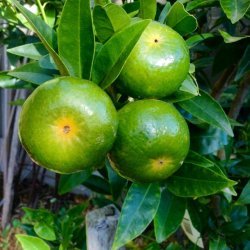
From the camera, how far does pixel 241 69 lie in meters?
0.81

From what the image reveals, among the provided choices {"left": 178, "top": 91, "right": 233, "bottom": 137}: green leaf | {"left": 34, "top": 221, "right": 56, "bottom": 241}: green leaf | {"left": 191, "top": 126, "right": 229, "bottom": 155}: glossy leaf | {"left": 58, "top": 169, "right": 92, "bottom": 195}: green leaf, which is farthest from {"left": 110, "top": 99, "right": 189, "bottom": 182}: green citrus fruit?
{"left": 34, "top": 221, "right": 56, "bottom": 241}: green leaf

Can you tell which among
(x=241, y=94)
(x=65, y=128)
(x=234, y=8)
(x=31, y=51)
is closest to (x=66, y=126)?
(x=65, y=128)

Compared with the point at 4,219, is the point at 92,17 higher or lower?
higher

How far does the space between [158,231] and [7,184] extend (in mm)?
1859

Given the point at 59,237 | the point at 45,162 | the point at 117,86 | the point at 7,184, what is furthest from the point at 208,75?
the point at 7,184

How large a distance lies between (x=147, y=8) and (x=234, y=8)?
Result: 0.42ft

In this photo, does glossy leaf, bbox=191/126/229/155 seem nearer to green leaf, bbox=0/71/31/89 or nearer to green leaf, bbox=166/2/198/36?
green leaf, bbox=166/2/198/36

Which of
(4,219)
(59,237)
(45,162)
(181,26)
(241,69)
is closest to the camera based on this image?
(45,162)

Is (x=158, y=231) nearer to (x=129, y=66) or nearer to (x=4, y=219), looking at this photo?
(x=129, y=66)

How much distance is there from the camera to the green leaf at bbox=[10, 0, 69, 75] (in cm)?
52

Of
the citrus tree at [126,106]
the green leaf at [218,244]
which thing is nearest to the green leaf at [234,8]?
the citrus tree at [126,106]

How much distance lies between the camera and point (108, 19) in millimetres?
553

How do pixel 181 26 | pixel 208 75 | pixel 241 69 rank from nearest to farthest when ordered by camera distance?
1. pixel 181 26
2. pixel 241 69
3. pixel 208 75

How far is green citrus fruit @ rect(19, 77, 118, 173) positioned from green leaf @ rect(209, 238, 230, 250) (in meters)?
0.47
